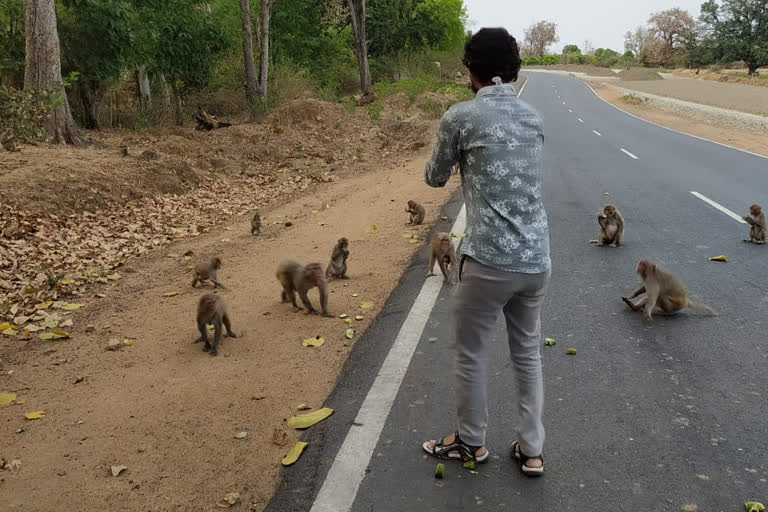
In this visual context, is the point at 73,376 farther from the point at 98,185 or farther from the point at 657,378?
the point at 98,185

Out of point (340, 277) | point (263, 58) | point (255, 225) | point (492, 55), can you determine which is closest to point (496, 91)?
point (492, 55)

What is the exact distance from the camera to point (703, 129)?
26.1 m

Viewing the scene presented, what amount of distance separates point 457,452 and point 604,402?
1.24 m

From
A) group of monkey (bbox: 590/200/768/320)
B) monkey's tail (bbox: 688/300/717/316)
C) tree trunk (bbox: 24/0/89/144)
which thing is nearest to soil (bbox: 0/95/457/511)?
tree trunk (bbox: 24/0/89/144)

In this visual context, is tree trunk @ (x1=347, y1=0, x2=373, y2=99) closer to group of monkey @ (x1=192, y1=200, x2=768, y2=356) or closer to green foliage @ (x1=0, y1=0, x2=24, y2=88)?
green foliage @ (x1=0, y1=0, x2=24, y2=88)

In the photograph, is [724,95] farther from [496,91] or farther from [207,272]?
[496,91]

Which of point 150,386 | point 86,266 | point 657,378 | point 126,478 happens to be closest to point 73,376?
point 150,386

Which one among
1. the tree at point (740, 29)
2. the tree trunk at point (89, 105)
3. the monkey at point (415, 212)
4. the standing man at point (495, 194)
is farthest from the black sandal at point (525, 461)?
the tree at point (740, 29)

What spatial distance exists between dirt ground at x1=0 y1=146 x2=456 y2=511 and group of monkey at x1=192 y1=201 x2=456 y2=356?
13cm

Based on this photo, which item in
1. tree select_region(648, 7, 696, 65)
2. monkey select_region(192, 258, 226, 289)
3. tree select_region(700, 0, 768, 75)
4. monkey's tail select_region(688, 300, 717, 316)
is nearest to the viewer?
monkey's tail select_region(688, 300, 717, 316)

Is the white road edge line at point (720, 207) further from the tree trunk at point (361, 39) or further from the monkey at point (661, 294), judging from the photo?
the tree trunk at point (361, 39)

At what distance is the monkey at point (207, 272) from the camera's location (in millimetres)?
6777

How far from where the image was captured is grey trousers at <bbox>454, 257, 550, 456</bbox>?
3156mm

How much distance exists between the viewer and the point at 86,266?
7699 mm
